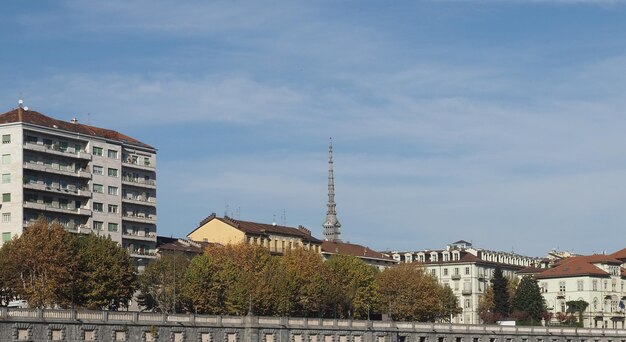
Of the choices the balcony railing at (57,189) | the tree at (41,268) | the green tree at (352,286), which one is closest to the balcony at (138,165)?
the balcony railing at (57,189)

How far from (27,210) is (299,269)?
1347 inches

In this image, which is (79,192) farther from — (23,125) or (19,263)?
(19,263)

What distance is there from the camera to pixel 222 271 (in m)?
138

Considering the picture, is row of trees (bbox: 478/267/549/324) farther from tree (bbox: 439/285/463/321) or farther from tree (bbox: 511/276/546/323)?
tree (bbox: 439/285/463/321)

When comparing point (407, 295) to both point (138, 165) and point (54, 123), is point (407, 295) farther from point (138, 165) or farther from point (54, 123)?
point (54, 123)

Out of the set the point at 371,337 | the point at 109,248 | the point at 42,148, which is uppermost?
the point at 42,148

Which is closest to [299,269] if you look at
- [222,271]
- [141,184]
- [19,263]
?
[222,271]

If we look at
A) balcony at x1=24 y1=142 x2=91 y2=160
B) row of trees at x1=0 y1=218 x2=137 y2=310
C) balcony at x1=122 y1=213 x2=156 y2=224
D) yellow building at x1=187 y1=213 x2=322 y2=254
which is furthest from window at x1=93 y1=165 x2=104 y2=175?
row of trees at x1=0 y1=218 x2=137 y2=310

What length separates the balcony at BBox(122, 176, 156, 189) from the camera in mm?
166000

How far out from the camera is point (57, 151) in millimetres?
154750

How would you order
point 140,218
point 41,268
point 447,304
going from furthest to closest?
point 447,304
point 140,218
point 41,268

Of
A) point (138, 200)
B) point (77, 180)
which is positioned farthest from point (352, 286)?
point (77, 180)

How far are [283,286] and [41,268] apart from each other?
98.2 feet

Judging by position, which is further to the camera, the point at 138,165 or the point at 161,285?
the point at 138,165
